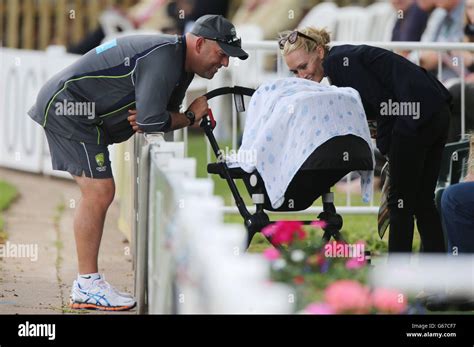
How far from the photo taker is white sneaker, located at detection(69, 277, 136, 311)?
680 cm

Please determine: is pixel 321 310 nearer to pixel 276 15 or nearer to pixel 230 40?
pixel 230 40

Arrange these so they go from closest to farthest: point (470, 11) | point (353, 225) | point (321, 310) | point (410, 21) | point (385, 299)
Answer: point (321, 310), point (385, 299), point (353, 225), point (470, 11), point (410, 21)

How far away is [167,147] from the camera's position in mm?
5707

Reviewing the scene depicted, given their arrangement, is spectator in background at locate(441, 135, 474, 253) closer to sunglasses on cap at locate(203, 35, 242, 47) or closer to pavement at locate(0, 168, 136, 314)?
sunglasses on cap at locate(203, 35, 242, 47)

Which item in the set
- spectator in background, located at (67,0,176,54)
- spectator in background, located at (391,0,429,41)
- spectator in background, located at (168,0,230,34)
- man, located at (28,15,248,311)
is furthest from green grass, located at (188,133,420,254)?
spectator in background, located at (67,0,176,54)

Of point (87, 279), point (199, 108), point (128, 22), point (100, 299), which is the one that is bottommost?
point (100, 299)

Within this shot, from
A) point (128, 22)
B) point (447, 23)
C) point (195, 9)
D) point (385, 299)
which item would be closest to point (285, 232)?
point (385, 299)

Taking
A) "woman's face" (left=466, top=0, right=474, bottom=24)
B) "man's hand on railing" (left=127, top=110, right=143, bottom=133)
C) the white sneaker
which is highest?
"woman's face" (left=466, top=0, right=474, bottom=24)

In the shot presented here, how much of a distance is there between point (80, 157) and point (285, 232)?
109 centimetres

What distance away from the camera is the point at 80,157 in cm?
670

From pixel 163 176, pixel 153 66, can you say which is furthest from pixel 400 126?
pixel 163 176

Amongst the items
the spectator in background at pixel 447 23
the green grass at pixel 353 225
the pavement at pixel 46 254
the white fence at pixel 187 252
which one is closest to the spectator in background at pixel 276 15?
the spectator in background at pixel 447 23

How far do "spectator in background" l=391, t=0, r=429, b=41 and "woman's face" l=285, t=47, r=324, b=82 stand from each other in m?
5.61

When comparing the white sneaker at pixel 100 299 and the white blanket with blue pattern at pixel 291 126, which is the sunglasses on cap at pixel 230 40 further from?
the white sneaker at pixel 100 299
